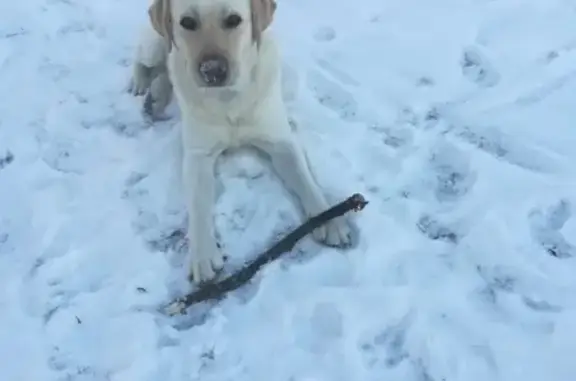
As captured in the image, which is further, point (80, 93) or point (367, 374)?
point (80, 93)

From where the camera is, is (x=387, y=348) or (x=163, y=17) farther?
(x=163, y=17)

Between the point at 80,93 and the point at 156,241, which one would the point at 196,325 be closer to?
the point at 156,241

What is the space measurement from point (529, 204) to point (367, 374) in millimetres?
868

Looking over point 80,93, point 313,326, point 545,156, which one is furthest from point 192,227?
point 545,156

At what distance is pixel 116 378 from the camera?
8.22 ft

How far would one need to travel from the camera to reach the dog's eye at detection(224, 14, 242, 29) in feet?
8.66

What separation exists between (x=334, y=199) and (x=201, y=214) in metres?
0.48

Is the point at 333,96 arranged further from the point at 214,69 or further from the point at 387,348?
the point at 387,348

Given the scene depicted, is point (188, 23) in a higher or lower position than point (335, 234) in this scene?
higher

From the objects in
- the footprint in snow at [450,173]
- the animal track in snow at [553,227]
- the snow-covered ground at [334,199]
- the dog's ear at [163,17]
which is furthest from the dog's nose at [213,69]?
the animal track in snow at [553,227]

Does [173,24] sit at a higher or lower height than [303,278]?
higher

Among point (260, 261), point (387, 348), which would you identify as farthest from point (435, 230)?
point (260, 261)

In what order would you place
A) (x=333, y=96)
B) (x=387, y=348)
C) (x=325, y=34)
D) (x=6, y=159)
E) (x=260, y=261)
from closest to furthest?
(x=387, y=348) < (x=260, y=261) < (x=6, y=159) < (x=333, y=96) < (x=325, y=34)

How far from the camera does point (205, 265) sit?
8.95 feet
